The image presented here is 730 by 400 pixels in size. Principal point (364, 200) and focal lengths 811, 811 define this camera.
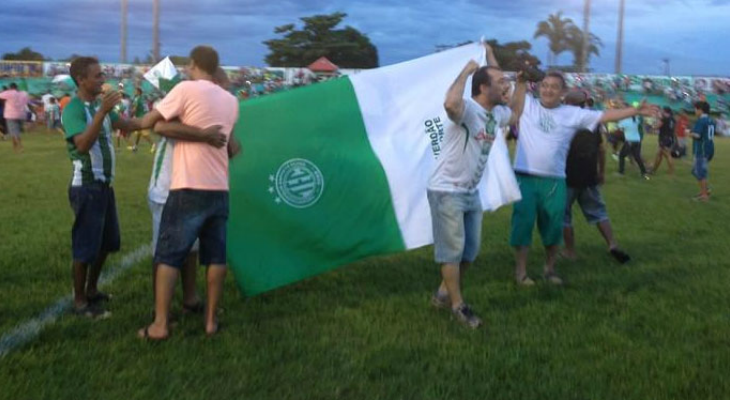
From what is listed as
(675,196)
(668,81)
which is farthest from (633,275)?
(668,81)

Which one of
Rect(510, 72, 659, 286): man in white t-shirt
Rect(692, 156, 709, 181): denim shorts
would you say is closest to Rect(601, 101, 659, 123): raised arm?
Rect(510, 72, 659, 286): man in white t-shirt

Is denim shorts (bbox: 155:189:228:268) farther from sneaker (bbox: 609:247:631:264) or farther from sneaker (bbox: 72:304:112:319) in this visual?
sneaker (bbox: 609:247:631:264)

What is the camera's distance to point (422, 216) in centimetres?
685

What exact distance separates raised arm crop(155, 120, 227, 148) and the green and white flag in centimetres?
143

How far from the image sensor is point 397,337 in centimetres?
524

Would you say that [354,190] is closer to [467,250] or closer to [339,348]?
[467,250]

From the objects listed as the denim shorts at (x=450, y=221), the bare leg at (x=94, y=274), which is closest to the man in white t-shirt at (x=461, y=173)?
the denim shorts at (x=450, y=221)

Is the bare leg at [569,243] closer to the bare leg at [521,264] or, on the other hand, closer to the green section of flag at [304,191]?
the bare leg at [521,264]

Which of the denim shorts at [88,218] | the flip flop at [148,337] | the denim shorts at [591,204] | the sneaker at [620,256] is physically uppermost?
the denim shorts at [88,218]

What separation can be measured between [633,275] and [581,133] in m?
1.50

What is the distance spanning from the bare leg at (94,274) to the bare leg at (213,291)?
1.01 m

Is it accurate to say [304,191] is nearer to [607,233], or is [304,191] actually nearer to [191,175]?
[191,175]

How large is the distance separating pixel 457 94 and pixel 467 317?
5.02 feet

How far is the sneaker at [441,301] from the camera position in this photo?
→ 6.07 meters
